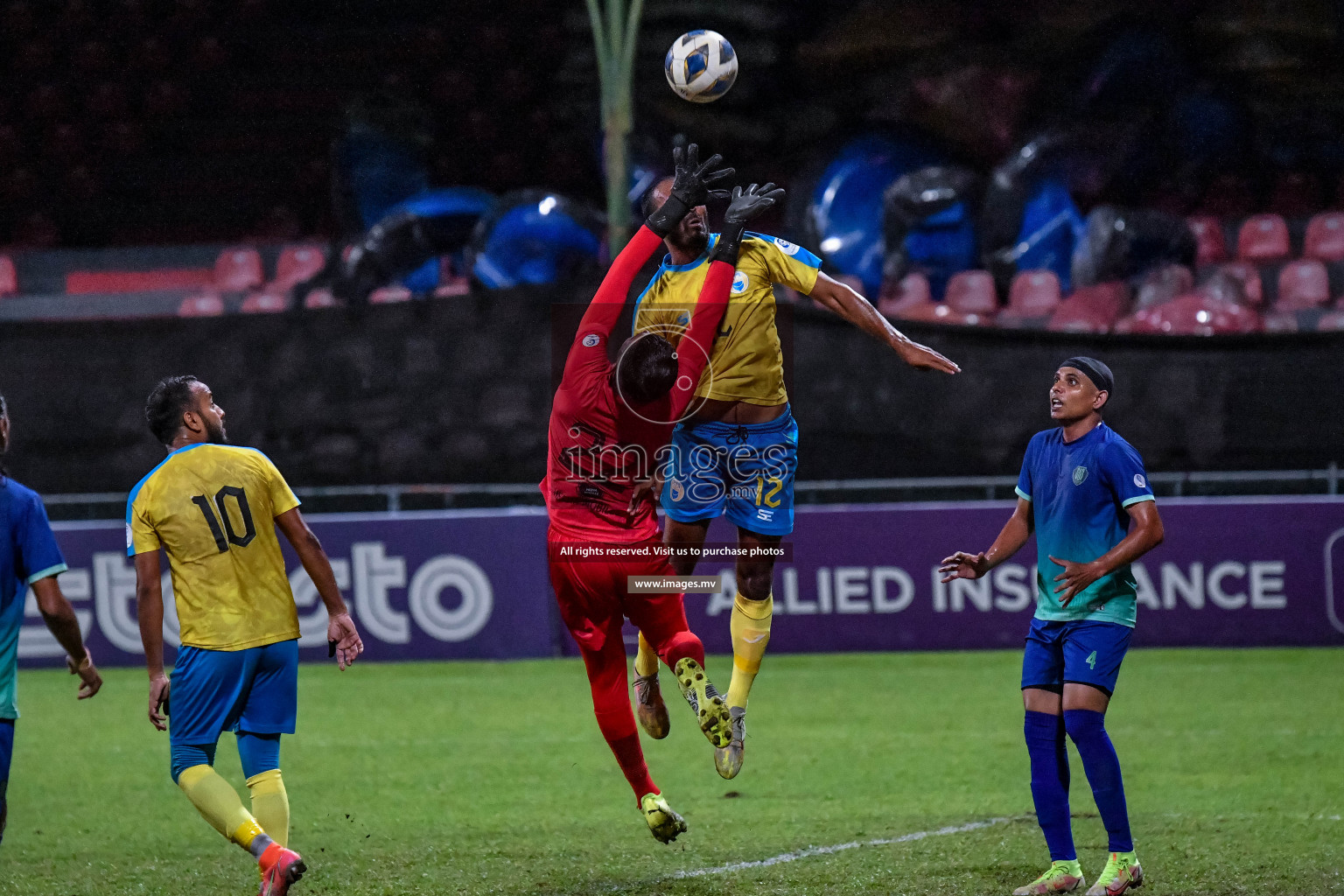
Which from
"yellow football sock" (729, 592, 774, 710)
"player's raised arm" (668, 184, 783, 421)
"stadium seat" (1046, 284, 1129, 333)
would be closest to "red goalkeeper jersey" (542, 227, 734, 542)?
"player's raised arm" (668, 184, 783, 421)

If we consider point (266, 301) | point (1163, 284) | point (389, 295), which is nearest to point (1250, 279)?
point (1163, 284)

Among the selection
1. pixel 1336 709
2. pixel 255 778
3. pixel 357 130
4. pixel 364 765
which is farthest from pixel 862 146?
pixel 255 778

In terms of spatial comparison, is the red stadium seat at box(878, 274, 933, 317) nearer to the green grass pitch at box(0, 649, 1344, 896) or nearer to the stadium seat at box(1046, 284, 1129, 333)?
the stadium seat at box(1046, 284, 1129, 333)

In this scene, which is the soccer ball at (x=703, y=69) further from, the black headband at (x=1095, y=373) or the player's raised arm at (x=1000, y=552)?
the player's raised arm at (x=1000, y=552)

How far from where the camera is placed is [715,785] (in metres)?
10.0

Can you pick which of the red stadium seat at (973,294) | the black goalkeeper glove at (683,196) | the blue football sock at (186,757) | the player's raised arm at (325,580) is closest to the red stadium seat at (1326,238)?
the red stadium seat at (973,294)

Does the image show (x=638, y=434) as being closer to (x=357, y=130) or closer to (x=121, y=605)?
(x=121, y=605)

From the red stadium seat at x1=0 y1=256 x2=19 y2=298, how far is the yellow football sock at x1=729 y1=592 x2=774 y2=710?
68.5 ft

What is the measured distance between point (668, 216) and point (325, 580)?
88.6 inches

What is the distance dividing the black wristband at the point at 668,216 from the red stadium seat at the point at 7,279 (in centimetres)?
2117

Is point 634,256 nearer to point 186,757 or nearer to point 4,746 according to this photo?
point 186,757

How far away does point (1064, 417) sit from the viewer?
254 inches

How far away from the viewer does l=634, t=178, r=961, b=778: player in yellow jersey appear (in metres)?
7.33

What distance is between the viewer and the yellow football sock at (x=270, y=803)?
20.7ft
